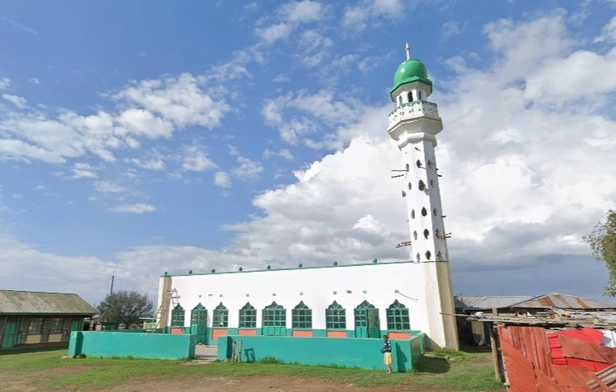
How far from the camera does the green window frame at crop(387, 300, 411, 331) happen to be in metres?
19.1

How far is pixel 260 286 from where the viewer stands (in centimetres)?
2294

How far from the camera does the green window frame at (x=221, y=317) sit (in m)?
23.4

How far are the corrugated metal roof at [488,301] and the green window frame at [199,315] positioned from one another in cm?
1553

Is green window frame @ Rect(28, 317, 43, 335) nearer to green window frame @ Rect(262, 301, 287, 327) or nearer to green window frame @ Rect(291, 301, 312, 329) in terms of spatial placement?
green window frame @ Rect(262, 301, 287, 327)

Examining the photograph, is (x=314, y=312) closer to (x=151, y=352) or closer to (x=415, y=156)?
Result: (x=151, y=352)

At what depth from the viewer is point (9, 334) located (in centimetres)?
2284

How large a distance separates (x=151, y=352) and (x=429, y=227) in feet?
48.6

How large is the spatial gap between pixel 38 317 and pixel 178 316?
885cm

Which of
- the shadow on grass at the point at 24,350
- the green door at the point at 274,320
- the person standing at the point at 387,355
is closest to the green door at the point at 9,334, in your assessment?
the shadow on grass at the point at 24,350

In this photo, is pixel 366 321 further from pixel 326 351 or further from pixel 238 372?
pixel 238 372

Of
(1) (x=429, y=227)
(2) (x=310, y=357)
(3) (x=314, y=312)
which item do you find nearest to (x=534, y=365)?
(2) (x=310, y=357)

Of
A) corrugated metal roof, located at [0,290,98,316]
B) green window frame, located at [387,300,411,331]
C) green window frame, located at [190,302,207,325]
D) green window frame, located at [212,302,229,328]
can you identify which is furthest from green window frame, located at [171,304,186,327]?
green window frame, located at [387,300,411,331]

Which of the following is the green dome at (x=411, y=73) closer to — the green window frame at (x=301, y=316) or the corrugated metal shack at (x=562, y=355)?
the green window frame at (x=301, y=316)

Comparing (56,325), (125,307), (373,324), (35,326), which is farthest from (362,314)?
(125,307)
